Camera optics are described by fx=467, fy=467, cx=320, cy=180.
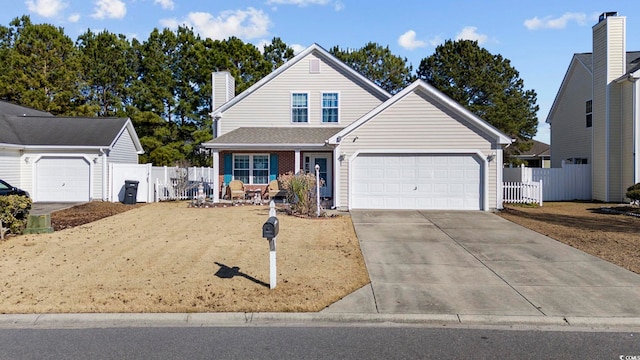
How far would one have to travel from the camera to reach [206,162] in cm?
3969

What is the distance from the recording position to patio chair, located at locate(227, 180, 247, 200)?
71.5ft

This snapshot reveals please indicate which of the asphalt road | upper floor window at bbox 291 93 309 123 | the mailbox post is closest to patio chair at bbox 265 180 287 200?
upper floor window at bbox 291 93 309 123

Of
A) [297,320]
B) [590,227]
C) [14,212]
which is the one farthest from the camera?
[590,227]

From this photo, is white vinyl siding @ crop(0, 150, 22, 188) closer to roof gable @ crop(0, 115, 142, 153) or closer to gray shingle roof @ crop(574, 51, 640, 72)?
roof gable @ crop(0, 115, 142, 153)

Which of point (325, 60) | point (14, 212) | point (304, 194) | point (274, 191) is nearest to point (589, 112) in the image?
point (325, 60)

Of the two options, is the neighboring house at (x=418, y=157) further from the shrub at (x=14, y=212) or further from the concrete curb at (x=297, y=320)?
the concrete curb at (x=297, y=320)

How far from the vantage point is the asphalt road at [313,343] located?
5.11 m

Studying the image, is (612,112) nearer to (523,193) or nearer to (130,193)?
(523,193)

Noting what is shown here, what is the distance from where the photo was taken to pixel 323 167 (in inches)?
931

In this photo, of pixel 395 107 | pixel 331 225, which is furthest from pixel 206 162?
pixel 331 225

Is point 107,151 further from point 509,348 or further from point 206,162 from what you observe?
point 509,348

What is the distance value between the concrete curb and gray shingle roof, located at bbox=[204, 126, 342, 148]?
1550cm

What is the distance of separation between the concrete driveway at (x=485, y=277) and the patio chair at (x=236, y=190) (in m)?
9.82

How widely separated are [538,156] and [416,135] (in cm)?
3549
